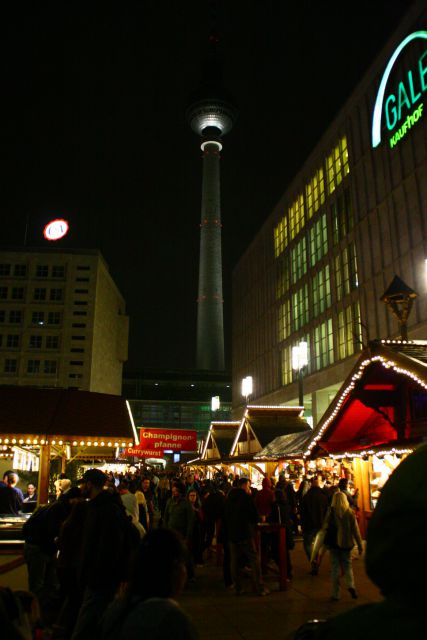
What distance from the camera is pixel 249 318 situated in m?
69.6

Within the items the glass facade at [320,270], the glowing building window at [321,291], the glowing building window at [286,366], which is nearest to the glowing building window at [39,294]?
the glass facade at [320,270]

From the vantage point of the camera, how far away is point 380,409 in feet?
38.8

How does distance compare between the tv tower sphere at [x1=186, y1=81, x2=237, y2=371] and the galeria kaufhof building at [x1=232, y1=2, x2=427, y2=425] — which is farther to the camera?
the tv tower sphere at [x1=186, y1=81, x2=237, y2=371]

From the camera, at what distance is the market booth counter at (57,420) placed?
1446 cm

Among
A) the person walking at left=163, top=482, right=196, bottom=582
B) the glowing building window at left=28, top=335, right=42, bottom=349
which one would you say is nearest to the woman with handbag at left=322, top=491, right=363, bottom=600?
the person walking at left=163, top=482, right=196, bottom=582

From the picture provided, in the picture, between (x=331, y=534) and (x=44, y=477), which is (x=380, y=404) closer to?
(x=331, y=534)

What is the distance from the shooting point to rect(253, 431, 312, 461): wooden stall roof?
1703 cm

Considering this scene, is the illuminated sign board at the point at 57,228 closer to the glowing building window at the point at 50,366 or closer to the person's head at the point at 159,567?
the glowing building window at the point at 50,366

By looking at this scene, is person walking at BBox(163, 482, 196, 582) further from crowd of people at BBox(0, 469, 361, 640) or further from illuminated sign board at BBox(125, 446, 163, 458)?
illuminated sign board at BBox(125, 446, 163, 458)

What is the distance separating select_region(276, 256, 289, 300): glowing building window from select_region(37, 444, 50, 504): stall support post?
43.6m

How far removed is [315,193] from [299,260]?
23.0ft

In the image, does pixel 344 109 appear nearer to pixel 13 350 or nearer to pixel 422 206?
pixel 422 206

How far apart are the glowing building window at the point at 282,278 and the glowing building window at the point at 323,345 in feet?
33.1

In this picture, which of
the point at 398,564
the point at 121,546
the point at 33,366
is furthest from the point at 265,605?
the point at 33,366
